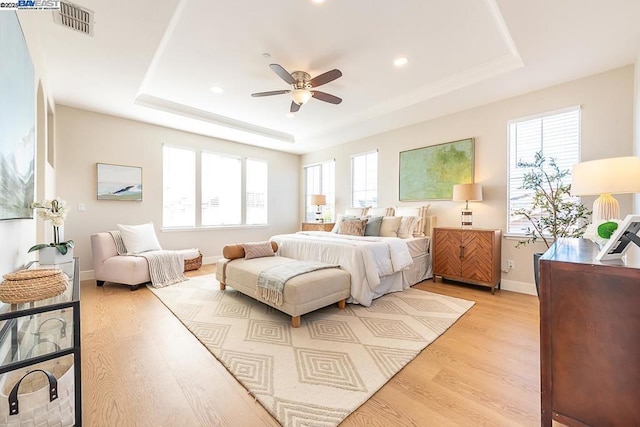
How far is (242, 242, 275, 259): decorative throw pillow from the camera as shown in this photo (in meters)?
3.48

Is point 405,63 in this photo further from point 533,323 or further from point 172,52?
point 533,323

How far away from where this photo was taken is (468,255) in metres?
3.74

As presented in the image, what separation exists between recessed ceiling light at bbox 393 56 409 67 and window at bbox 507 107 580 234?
188 centimetres

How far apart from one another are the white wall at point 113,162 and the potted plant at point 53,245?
245cm

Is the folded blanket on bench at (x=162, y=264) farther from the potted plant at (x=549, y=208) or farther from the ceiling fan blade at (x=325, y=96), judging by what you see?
the potted plant at (x=549, y=208)

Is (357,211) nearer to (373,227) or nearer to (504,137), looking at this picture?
(373,227)

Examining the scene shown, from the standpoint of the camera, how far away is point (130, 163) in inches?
182

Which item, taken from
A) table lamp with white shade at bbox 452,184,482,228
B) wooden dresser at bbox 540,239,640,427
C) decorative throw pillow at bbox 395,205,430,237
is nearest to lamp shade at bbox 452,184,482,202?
table lamp with white shade at bbox 452,184,482,228

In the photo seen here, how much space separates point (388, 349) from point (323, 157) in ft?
16.8

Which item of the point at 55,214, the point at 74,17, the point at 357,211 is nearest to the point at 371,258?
the point at 357,211

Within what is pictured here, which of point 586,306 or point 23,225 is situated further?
point 23,225

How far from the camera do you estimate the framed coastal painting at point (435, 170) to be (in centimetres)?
412

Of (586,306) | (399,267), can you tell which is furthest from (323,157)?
(586,306)

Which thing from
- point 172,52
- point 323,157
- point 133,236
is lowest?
point 133,236
